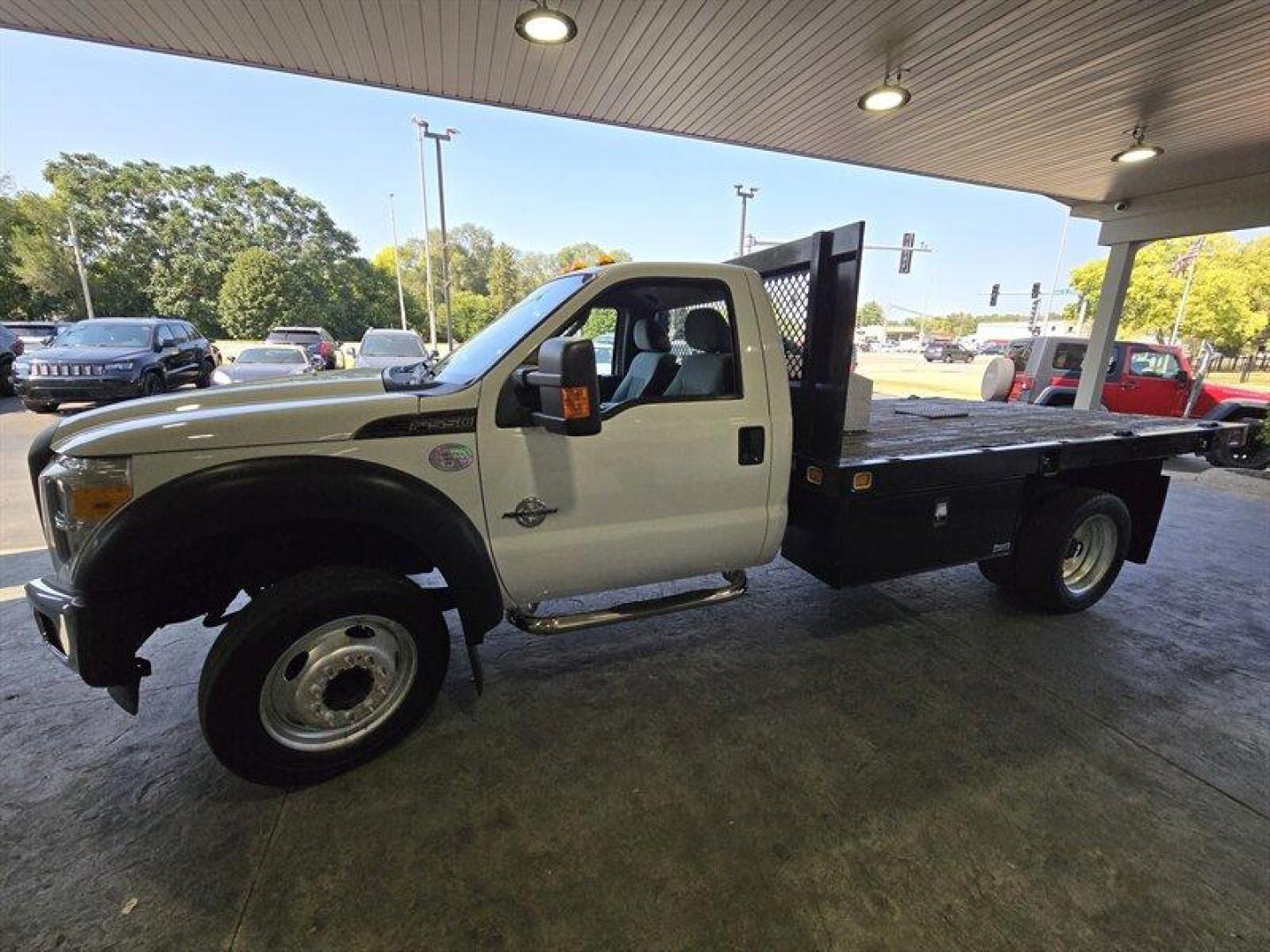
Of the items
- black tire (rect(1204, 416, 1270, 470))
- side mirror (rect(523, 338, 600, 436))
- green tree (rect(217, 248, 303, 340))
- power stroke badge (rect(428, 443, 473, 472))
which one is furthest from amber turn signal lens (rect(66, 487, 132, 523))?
green tree (rect(217, 248, 303, 340))

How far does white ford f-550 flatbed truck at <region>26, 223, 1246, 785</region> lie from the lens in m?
1.92

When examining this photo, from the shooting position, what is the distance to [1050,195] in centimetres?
947

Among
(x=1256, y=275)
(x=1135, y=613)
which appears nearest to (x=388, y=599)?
(x=1135, y=613)

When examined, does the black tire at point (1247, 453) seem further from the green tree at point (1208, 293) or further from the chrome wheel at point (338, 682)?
the green tree at point (1208, 293)

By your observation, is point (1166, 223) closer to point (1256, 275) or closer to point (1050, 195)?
point (1050, 195)

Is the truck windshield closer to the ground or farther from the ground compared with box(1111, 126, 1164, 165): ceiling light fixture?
closer to the ground

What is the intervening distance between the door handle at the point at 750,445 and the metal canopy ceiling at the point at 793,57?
3.70 metres

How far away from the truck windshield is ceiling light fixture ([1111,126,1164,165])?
7576 millimetres

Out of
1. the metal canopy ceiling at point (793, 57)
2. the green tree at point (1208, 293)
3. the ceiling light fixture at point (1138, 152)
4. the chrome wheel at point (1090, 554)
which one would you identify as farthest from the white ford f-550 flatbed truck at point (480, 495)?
the green tree at point (1208, 293)

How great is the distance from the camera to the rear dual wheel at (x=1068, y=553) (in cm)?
350

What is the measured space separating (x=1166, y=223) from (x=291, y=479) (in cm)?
1224

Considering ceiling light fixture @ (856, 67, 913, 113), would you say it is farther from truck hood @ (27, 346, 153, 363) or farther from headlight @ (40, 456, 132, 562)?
truck hood @ (27, 346, 153, 363)

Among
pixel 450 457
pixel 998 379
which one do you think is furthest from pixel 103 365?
pixel 998 379

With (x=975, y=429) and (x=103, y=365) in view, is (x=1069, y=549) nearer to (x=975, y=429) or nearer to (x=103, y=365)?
(x=975, y=429)
